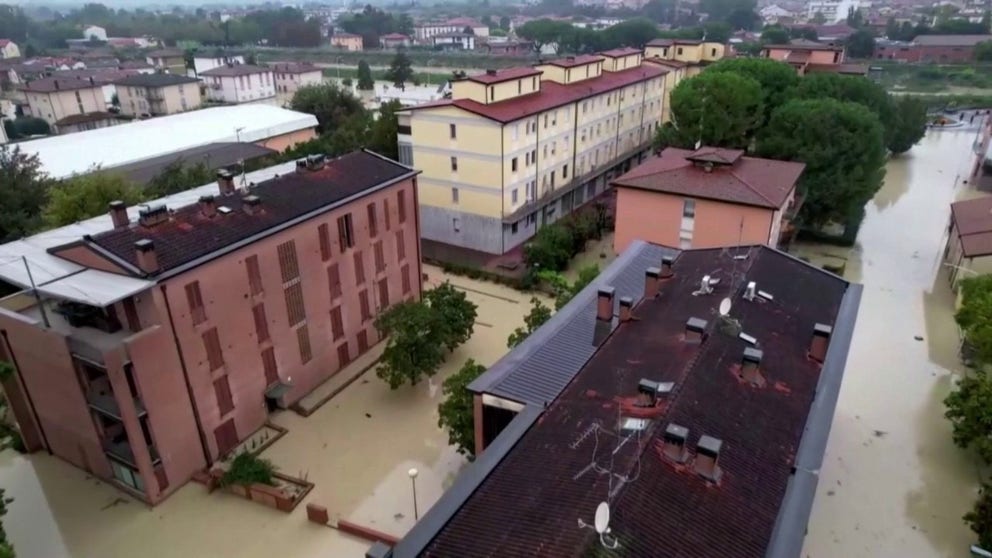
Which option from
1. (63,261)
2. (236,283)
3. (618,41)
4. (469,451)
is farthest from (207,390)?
(618,41)

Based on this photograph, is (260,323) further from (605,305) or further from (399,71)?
(399,71)

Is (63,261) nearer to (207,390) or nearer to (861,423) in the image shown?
(207,390)

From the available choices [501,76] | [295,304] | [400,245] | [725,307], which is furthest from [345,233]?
[501,76]

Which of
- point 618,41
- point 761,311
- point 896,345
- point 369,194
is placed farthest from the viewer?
point 618,41

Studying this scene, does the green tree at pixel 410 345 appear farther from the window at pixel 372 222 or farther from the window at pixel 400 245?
the window at pixel 400 245

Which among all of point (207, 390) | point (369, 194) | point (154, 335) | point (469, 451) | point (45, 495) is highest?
point (369, 194)

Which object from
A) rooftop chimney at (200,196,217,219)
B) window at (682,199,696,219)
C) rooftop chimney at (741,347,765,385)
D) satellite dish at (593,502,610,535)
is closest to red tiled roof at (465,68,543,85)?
window at (682,199,696,219)

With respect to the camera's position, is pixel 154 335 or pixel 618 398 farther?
pixel 154 335
